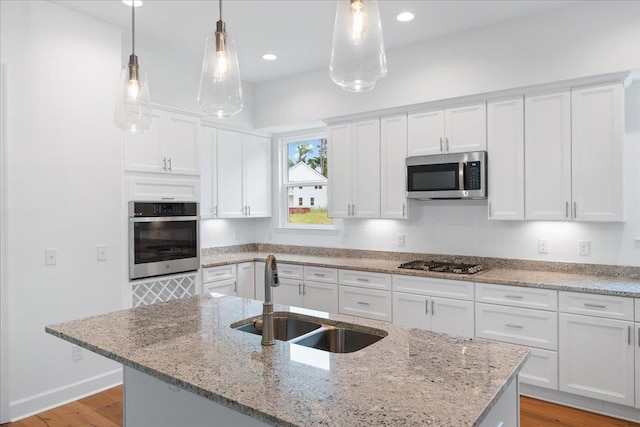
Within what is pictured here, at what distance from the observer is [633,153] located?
10.8 ft

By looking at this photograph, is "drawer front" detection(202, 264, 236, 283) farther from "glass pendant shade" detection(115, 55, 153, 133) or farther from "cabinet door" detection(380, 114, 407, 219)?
"glass pendant shade" detection(115, 55, 153, 133)

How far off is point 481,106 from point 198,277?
301 centimetres

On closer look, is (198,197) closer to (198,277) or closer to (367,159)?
(198,277)

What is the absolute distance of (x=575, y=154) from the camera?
327 centimetres

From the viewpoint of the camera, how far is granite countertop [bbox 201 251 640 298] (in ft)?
9.71

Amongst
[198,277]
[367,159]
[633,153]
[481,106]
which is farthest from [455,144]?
[198,277]

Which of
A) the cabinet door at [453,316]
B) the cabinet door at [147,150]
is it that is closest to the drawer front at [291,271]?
the cabinet door at [453,316]

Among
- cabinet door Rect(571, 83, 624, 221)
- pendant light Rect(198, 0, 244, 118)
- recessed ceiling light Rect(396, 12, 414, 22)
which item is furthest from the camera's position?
recessed ceiling light Rect(396, 12, 414, 22)

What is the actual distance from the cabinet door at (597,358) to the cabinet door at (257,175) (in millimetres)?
3452

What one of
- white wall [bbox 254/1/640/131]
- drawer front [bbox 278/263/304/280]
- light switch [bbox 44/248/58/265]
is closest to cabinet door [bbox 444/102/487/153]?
white wall [bbox 254/1/640/131]

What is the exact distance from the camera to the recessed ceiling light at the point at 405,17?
339 centimetres

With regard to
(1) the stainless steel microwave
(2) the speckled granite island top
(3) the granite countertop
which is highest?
(1) the stainless steel microwave

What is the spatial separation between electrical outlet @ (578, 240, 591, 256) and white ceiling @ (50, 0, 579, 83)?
6.04 feet

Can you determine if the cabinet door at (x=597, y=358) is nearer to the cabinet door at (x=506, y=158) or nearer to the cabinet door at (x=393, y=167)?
the cabinet door at (x=506, y=158)
